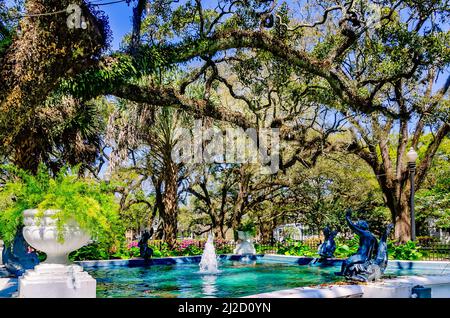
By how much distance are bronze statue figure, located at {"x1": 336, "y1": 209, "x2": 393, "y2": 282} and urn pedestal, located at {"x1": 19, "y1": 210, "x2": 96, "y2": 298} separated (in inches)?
185

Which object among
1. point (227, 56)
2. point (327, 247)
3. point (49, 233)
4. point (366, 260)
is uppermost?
point (227, 56)

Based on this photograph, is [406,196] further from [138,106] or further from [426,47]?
[138,106]

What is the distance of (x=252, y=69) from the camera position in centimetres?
1852

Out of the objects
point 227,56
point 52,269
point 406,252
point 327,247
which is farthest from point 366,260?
point 227,56

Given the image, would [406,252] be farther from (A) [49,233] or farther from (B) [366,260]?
(A) [49,233]

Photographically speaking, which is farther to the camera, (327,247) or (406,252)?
(406,252)

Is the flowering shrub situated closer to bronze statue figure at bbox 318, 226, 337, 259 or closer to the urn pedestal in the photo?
bronze statue figure at bbox 318, 226, 337, 259

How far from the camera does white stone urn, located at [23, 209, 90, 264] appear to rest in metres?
5.94

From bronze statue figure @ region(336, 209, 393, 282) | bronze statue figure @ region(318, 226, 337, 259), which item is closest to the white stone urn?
bronze statue figure @ region(336, 209, 393, 282)

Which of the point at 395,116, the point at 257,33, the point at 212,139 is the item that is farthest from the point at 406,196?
the point at 257,33

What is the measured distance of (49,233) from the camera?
5938 mm

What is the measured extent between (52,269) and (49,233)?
1.70ft

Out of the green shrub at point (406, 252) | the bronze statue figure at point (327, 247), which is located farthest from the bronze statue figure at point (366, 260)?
the green shrub at point (406, 252)
